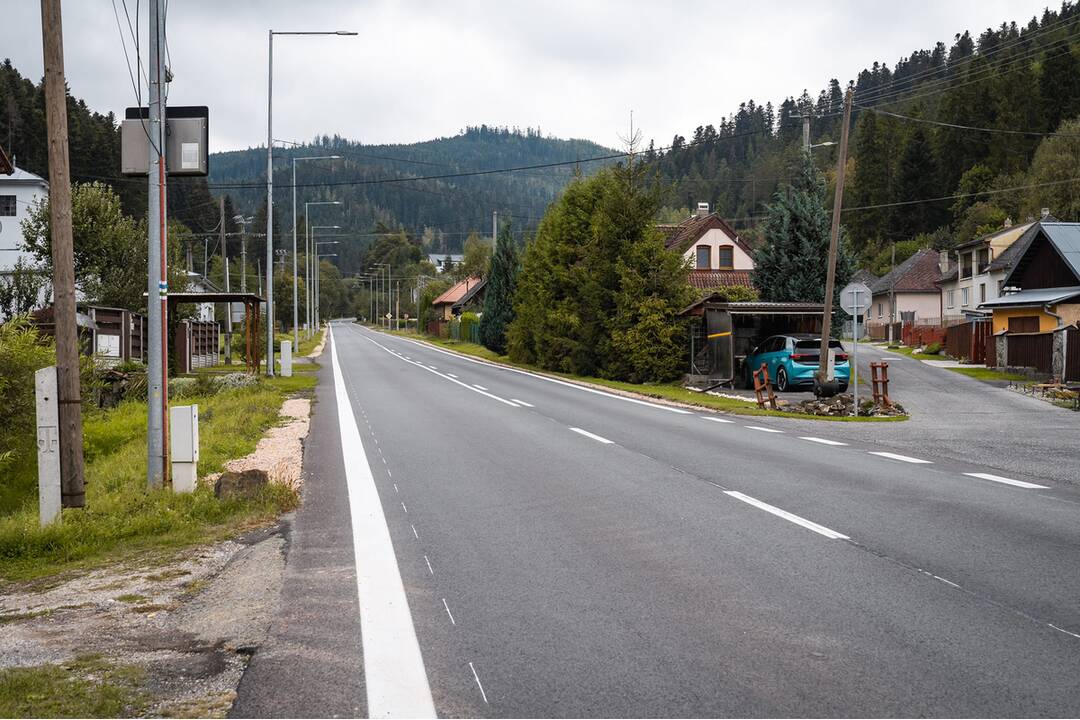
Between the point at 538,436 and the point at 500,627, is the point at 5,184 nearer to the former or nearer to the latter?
the point at 538,436

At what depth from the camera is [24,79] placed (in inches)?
3418

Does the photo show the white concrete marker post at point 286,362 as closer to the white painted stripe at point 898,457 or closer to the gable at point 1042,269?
the white painted stripe at point 898,457

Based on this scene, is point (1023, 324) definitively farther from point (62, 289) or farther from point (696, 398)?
point (62, 289)

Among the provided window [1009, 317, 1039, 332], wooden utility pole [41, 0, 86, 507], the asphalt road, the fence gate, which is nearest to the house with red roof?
window [1009, 317, 1039, 332]

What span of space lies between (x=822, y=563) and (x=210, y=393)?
71.1 feet

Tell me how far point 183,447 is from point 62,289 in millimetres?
1878

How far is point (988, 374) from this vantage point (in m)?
37.5

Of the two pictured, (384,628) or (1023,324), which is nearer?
(384,628)

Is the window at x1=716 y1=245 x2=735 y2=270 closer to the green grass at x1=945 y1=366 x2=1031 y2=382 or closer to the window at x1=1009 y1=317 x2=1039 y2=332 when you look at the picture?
the green grass at x1=945 y1=366 x2=1031 y2=382

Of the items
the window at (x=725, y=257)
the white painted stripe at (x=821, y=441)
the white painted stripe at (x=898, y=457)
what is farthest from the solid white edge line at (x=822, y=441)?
the window at (x=725, y=257)

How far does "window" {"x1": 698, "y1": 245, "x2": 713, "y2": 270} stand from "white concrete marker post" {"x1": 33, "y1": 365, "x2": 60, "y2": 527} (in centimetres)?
5244

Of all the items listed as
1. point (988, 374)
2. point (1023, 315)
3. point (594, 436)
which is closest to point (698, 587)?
point (594, 436)

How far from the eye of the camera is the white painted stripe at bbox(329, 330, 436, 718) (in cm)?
411

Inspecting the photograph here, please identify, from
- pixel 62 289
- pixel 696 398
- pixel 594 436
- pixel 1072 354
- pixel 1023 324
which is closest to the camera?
pixel 62 289
